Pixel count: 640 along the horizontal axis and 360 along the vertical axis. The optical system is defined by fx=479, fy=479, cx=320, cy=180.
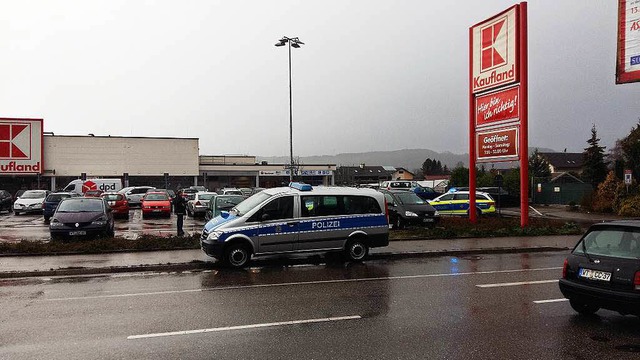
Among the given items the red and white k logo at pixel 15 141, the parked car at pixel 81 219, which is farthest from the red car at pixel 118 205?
the red and white k logo at pixel 15 141

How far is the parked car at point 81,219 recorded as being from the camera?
1459 cm

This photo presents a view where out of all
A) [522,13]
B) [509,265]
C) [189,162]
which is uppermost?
[522,13]

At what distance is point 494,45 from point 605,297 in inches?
583

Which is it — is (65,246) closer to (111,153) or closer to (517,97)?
(517,97)

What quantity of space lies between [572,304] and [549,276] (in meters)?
3.37

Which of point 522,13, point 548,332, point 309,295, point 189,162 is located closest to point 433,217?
point 522,13

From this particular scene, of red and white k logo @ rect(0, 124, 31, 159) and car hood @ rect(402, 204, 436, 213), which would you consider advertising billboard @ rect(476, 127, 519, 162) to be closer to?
car hood @ rect(402, 204, 436, 213)

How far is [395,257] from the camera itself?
12.9 meters

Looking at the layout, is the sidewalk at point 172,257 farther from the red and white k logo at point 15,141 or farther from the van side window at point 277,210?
the red and white k logo at point 15,141

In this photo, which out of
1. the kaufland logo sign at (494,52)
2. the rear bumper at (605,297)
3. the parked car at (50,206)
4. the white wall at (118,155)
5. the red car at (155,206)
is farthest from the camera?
the white wall at (118,155)

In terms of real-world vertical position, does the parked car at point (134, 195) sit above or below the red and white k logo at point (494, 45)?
below

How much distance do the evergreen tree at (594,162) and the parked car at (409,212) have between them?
40.8 m

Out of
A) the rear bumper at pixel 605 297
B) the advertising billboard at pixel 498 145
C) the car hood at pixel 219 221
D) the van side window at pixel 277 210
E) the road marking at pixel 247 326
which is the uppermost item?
the advertising billboard at pixel 498 145

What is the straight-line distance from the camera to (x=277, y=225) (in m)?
11.2
